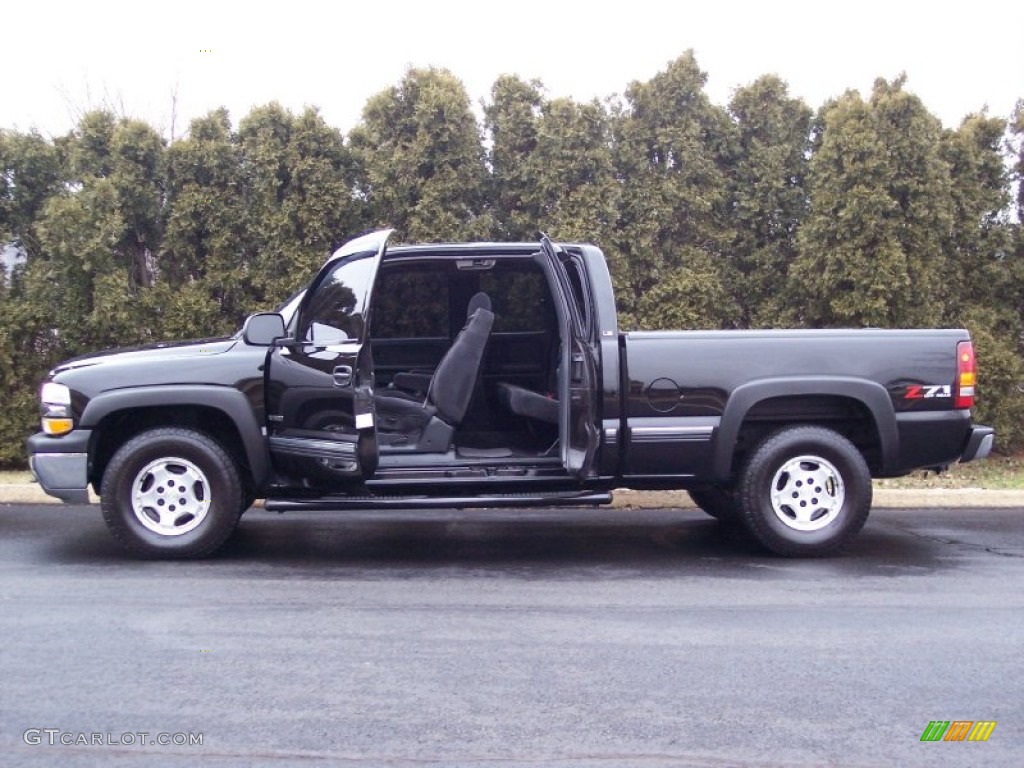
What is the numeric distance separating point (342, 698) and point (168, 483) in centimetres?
277

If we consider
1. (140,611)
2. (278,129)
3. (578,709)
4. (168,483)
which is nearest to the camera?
(578,709)

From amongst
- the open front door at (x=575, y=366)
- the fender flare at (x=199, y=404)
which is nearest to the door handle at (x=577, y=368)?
the open front door at (x=575, y=366)

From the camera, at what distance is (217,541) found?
636cm

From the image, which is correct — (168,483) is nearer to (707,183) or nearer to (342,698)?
(342,698)

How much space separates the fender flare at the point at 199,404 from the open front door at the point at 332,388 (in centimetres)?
11

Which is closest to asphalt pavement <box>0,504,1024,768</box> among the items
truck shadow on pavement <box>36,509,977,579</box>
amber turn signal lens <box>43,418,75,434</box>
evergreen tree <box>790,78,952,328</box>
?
truck shadow on pavement <box>36,509,977,579</box>

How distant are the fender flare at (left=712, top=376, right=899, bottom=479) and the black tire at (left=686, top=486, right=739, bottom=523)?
899 millimetres

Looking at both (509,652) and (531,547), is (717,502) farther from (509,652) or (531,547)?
(509,652)

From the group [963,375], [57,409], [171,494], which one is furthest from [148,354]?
[963,375]

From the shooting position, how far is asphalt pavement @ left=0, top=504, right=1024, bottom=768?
3.70 m

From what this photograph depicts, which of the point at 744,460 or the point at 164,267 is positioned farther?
the point at 164,267

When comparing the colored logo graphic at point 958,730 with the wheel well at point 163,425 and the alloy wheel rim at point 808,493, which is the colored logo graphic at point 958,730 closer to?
the alloy wheel rim at point 808,493

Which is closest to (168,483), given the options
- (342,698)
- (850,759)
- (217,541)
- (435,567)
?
(217,541)

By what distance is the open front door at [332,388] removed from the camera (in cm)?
619
